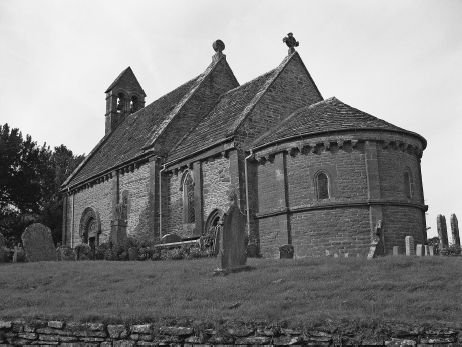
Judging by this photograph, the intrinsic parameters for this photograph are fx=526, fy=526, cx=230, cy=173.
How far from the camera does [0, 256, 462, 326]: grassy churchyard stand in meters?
9.25

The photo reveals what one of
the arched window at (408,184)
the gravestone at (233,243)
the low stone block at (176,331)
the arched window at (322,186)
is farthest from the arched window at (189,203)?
the low stone block at (176,331)

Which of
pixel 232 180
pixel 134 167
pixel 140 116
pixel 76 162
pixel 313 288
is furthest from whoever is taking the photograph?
pixel 76 162

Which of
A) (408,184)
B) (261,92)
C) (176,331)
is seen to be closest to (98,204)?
(261,92)

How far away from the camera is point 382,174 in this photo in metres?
20.6

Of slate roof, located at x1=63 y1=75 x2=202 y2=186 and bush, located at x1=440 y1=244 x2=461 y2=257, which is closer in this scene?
bush, located at x1=440 y1=244 x2=461 y2=257

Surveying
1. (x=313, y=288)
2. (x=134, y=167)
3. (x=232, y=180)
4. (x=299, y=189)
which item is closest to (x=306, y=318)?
(x=313, y=288)

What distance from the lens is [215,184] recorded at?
24.0m

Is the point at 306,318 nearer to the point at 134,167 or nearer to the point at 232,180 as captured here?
the point at 232,180

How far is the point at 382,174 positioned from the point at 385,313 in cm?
1231

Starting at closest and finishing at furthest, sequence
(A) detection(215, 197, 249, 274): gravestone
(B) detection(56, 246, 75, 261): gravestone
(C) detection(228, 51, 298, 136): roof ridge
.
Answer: (A) detection(215, 197, 249, 274): gravestone
(B) detection(56, 246, 75, 261): gravestone
(C) detection(228, 51, 298, 136): roof ridge

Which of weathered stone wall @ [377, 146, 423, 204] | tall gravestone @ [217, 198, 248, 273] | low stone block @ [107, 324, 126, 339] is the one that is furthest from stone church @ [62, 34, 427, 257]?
low stone block @ [107, 324, 126, 339]

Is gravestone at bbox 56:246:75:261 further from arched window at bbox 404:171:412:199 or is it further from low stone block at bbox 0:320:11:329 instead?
arched window at bbox 404:171:412:199

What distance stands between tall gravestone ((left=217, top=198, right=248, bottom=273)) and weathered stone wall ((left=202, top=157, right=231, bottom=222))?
8.45 m

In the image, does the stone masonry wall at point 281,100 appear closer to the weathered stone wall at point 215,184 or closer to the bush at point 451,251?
the weathered stone wall at point 215,184
